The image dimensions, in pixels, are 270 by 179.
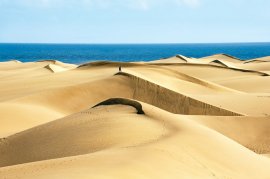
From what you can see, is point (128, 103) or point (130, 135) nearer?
point (130, 135)

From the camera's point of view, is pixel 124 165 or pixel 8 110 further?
pixel 8 110

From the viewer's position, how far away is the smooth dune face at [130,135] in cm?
684

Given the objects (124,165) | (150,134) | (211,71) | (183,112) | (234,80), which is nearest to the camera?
(124,165)

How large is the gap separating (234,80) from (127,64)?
602 centimetres

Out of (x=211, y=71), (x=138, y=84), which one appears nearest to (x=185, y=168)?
(x=138, y=84)

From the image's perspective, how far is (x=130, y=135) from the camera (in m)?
8.75

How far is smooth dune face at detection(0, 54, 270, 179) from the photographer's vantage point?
6844 mm

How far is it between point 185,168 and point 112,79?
11582 millimetres

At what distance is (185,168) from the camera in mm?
7172

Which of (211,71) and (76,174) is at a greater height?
(76,174)

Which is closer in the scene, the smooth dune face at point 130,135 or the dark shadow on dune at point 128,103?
the smooth dune face at point 130,135

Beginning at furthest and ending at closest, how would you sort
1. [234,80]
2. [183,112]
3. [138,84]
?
[234,80]
[138,84]
[183,112]

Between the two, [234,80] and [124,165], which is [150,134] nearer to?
[124,165]

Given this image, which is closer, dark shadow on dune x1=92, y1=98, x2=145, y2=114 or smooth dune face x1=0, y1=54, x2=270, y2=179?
smooth dune face x1=0, y1=54, x2=270, y2=179
